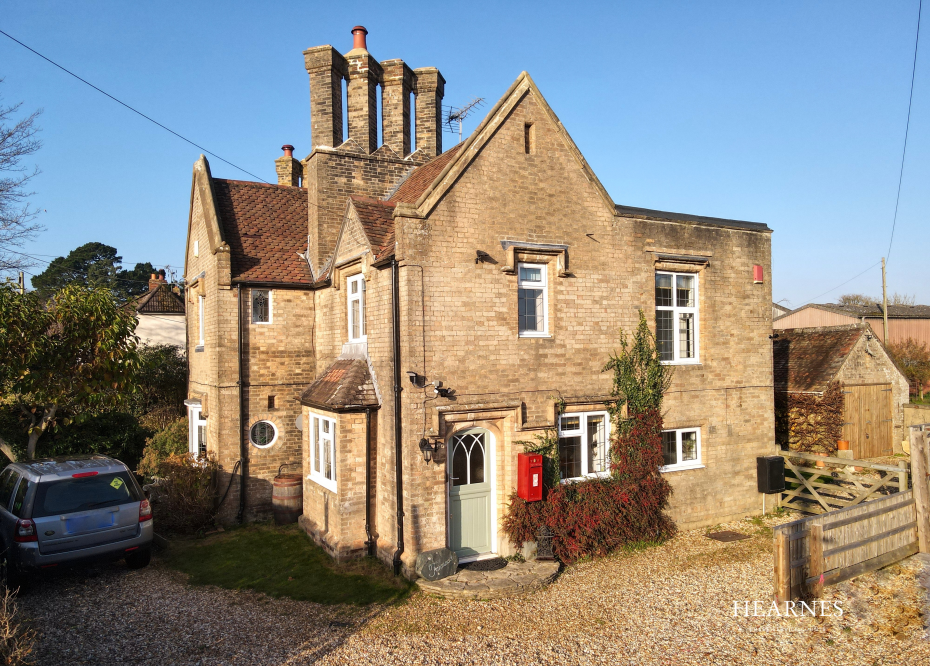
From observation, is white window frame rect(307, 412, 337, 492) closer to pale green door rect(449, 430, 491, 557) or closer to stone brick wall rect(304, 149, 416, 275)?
pale green door rect(449, 430, 491, 557)

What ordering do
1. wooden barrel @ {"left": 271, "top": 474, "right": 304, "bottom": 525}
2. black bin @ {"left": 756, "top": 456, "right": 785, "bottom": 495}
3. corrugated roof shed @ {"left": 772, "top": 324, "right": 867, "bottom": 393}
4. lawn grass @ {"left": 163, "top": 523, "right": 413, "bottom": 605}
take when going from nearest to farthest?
1. lawn grass @ {"left": 163, "top": 523, "right": 413, "bottom": 605}
2. black bin @ {"left": 756, "top": 456, "right": 785, "bottom": 495}
3. wooden barrel @ {"left": 271, "top": 474, "right": 304, "bottom": 525}
4. corrugated roof shed @ {"left": 772, "top": 324, "right": 867, "bottom": 393}

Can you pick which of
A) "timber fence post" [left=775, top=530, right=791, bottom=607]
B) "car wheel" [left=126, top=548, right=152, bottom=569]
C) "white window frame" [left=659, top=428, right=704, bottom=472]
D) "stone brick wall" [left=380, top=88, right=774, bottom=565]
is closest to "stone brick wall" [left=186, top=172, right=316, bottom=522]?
"car wheel" [left=126, top=548, right=152, bottom=569]

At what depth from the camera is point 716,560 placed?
11070mm

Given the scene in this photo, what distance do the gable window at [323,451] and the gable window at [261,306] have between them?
3.45 m

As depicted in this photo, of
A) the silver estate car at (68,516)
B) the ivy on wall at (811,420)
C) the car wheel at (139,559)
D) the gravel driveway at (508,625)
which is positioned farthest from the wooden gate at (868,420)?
the silver estate car at (68,516)

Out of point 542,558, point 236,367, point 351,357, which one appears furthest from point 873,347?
point 236,367

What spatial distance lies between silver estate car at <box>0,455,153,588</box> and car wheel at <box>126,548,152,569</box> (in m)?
0.02

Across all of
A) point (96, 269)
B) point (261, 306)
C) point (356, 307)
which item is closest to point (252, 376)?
point (261, 306)

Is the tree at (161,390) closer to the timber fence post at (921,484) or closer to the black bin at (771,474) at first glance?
the black bin at (771,474)

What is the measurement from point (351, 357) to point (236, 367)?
367cm

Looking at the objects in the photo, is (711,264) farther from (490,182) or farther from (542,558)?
(542,558)

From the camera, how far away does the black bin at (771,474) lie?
1334 centimetres

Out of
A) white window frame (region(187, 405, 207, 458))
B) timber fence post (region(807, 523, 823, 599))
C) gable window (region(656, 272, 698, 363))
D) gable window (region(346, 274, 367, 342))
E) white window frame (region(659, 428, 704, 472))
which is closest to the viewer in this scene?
timber fence post (region(807, 523, 823, 599))

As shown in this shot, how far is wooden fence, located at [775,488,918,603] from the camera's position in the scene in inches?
340
